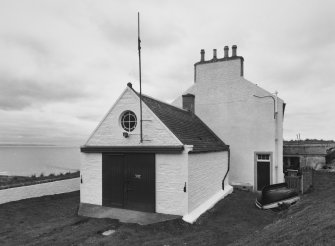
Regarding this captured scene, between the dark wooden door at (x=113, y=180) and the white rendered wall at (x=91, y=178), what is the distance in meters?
0.28

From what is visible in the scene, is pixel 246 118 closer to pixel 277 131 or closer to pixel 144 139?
pixel 277 131

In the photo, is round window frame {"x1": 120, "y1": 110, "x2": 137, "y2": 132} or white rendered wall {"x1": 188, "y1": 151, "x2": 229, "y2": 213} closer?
white rendered wall {"x1": 188, "y1": 151, "x2": 229, "y2": 213}

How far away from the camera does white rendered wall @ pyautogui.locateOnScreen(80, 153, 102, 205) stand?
13.1 meters

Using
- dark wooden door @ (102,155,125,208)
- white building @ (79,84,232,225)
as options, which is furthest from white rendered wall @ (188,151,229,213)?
dark wooden door @ (102,155,125,208)

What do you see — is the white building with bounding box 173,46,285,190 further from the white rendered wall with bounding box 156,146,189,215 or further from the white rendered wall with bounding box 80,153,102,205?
the white rendered wall with bounding box 80,153,102,205

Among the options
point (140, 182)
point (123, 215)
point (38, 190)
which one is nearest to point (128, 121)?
point (140, 182)

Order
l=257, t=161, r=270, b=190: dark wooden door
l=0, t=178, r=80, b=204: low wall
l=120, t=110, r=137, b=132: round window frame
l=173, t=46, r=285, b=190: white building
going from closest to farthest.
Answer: l=120, t=110, r=137, b=132: round window frame, l=0, t=178, r=80, b=204: low wall, l=173, t=46, r=285, b=190: white building, l=257, t=161, r=270, b=190: dark wooden door

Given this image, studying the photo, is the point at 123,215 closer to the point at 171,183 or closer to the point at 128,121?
the point at 171,183

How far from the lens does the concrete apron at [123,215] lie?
1109 centimetres

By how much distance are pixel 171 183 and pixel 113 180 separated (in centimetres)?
325

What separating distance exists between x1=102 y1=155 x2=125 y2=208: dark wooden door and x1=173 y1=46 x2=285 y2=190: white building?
995 centimetres

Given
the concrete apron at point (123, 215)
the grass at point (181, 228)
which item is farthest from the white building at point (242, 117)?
the concrete apron at point (123, 215)

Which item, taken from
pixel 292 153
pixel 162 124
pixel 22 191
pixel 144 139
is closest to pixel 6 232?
pixel 22 191

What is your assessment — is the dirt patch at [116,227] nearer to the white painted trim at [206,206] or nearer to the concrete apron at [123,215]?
the white painted trim at [206,206]
